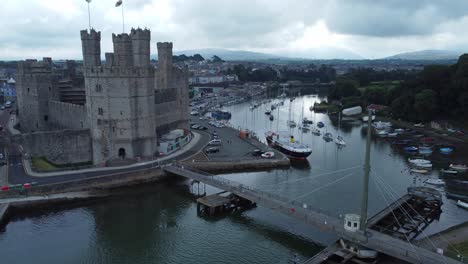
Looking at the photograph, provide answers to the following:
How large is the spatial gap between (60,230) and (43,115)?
20.7 meters

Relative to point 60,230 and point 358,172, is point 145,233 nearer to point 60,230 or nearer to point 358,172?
point 60,230

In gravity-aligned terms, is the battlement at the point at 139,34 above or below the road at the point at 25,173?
above

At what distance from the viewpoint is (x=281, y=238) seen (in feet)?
69.4

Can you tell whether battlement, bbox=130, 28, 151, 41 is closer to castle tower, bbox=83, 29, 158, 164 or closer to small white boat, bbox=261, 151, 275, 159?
castle tower, bbox=83, 29, 158, 164

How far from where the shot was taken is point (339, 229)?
1864 centimetres

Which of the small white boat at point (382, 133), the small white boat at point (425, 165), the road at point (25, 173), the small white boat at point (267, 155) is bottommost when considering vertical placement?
the small white boat at point (425, 165)

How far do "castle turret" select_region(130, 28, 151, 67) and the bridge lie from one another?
1345 cm

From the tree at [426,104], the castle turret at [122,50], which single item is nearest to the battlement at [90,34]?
the castle turret at [122,50]

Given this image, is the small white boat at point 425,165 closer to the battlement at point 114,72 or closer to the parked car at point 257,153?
the parked car at point 257,153

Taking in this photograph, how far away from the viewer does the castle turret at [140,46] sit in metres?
33.1

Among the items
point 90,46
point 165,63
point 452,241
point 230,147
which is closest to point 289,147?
point 230,147

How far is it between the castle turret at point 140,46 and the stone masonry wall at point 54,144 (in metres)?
7.88

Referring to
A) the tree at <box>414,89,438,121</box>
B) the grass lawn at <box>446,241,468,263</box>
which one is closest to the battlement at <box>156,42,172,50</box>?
the grass lawn at <box>446,241,468,263</box>

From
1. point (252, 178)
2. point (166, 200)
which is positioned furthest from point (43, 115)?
point (252, 178)
